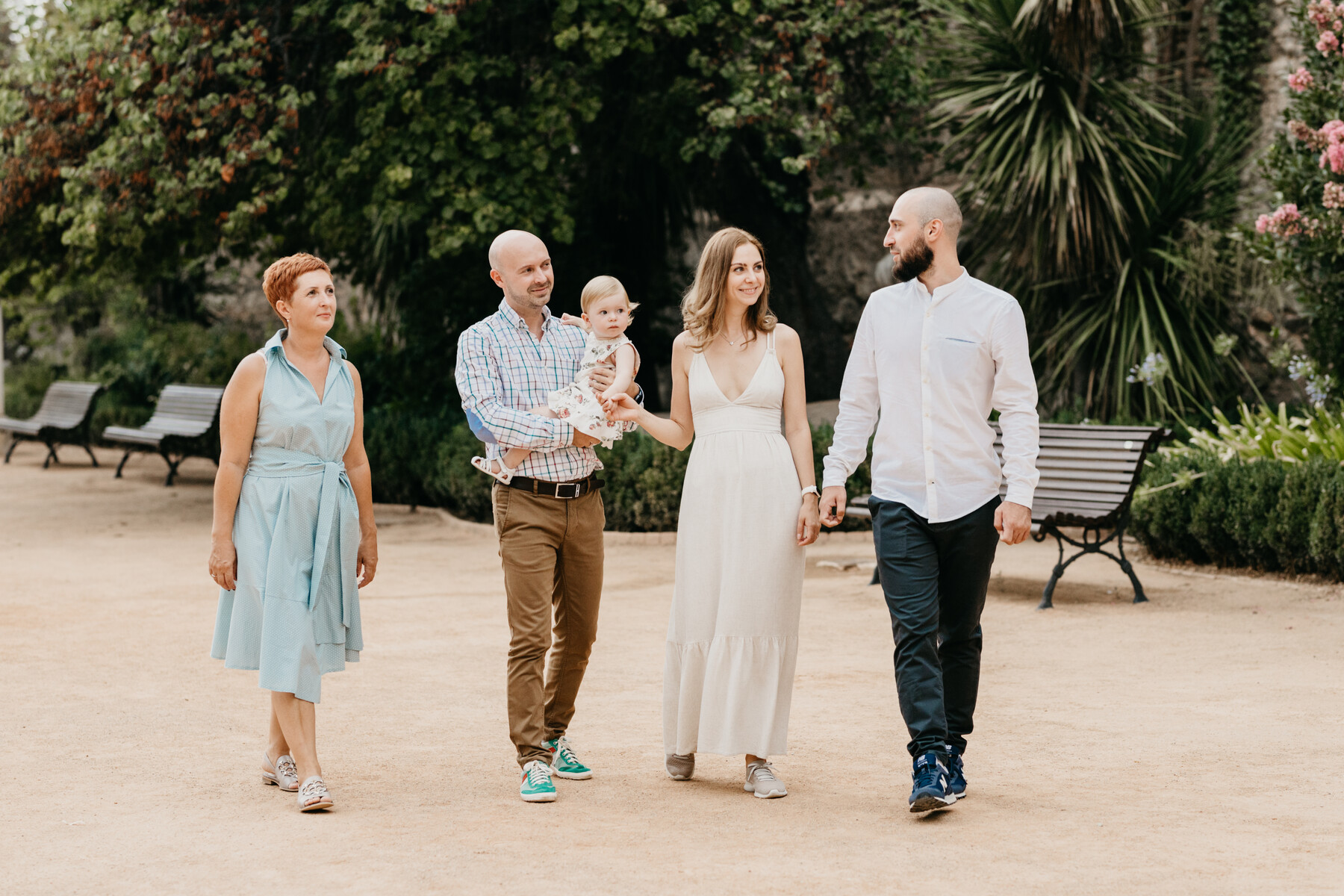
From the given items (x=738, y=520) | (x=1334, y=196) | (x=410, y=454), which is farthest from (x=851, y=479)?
(x=738, y=520)

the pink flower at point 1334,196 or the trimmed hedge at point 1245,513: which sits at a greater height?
the pink flower at point 1334,196

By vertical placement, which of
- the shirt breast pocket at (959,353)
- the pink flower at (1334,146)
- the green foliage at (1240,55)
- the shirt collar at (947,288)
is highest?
the green foliage at (1240,55)

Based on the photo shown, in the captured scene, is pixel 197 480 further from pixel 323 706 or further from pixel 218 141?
pixel 323 706

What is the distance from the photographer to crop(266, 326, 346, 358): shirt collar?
14.0ft

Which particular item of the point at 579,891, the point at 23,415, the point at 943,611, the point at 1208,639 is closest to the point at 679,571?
the point at 943,611

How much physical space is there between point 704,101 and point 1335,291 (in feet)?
16.6

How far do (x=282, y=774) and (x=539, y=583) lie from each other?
1.00 metres

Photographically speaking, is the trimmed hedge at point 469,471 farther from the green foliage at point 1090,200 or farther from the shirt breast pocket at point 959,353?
the shirt breast pocket at point 959,353

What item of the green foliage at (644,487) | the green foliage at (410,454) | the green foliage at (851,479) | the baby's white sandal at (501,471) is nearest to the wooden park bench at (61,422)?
the green foliage at (410,454)

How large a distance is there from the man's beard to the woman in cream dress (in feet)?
1.20

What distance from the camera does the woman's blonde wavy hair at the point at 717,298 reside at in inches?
170

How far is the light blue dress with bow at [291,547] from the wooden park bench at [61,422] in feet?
42.4

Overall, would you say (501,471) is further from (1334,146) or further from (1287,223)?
(1287,223)

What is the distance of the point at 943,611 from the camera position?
4.20 metres
